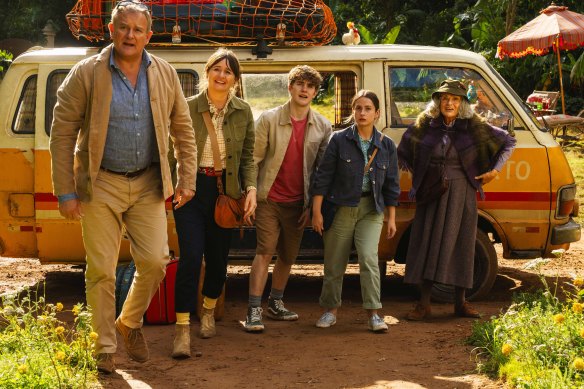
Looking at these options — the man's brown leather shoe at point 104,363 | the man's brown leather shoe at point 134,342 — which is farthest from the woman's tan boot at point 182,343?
the man's brown leather shoe at point 104,363

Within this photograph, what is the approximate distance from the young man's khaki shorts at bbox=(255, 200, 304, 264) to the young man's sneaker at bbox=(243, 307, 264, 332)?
41 centimetres

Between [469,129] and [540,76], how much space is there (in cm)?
1506

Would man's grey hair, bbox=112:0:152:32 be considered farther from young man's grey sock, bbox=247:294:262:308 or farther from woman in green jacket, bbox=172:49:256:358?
young man's grey sock, bbox=247:294:262:308

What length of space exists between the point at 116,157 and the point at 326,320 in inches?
94.5

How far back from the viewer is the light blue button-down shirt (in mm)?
5539

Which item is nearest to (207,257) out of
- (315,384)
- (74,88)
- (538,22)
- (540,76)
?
(315,384)

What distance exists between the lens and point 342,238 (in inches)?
285

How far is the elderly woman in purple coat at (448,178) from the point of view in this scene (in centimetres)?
738

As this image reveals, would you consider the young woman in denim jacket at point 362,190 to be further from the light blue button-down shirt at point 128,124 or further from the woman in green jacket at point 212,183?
the light blue button-down shirt at point 128,124

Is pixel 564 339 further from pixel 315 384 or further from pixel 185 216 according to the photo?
pixel 185 216

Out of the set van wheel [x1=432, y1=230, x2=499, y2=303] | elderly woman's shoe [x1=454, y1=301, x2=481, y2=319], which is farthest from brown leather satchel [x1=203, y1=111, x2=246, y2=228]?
van wheel [x1=432, y1=230, x2=499, y2=303]

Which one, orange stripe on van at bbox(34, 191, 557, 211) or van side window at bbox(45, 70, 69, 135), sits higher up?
van side window at bbox(45, 70, 69, 135)

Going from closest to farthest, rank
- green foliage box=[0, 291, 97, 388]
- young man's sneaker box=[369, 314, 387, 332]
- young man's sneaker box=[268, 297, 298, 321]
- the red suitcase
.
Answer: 1. green foliage box=[0, 291, 97, 388]
2. young man's sneaker box=[369, 314, 387, 332]
3. the red suitcase
4. young man's sneaker box=[268, 297, 298, 321]

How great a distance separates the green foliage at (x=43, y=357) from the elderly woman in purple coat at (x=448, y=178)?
2.87 meters
